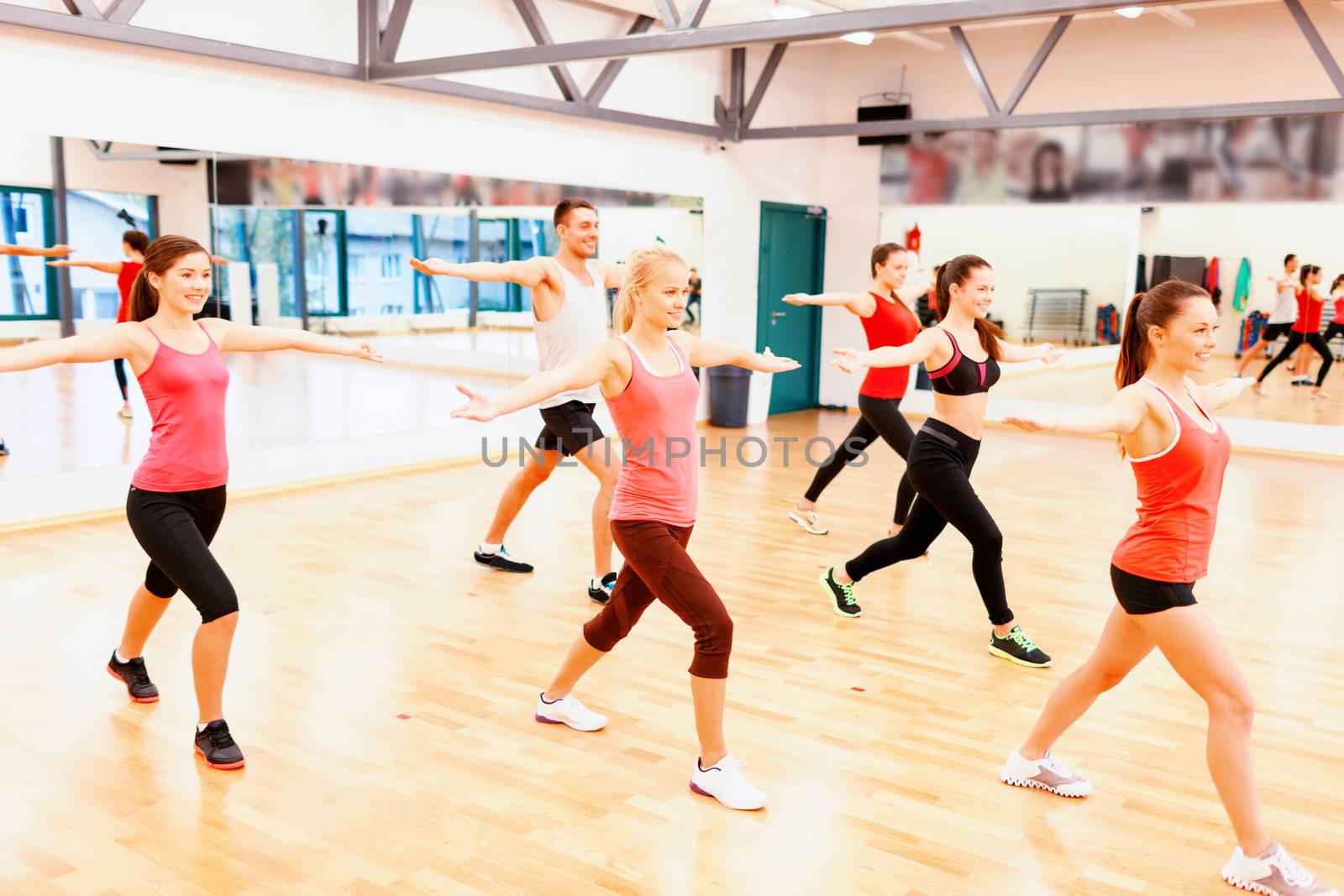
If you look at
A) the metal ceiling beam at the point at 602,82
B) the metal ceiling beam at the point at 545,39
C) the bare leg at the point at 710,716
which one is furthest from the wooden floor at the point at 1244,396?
the bare leg at the point at 710,716

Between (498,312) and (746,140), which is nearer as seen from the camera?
(498,312)

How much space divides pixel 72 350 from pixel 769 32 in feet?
12.1

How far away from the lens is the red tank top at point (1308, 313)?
31.1 ft

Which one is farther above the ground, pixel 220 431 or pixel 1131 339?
pixel 1131 339

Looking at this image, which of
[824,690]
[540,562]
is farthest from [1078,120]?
[824,690]

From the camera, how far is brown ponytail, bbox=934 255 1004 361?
4188 mm

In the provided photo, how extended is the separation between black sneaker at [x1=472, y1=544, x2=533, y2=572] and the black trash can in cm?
504

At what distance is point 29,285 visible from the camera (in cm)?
609

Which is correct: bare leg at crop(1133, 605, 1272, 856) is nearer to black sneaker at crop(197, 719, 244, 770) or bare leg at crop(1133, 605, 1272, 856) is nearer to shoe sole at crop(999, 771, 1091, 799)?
shoe sole at crop(999, 771, 1091, 799)

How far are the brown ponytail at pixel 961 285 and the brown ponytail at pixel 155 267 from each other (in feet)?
8.34

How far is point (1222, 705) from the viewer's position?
103 inches

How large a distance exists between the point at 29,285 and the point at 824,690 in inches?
187

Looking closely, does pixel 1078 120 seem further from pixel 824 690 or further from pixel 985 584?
pixel 824 690

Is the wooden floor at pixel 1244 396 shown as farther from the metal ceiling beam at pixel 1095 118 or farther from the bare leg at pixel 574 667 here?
the bare leg at pixel 574 667
